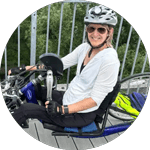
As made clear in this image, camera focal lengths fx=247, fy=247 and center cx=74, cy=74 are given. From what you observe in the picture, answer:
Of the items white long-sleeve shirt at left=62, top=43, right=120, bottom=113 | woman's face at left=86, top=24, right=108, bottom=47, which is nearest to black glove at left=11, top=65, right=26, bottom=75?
white long-sleeve shirt at left=62, top=43, right=120, bottom=113

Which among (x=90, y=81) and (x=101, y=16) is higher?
(x=101, y=16)

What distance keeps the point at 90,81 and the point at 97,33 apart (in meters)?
0.45

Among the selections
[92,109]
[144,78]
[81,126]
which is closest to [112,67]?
[92,109]

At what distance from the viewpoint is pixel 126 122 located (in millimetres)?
3074

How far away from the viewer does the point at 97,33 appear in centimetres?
226

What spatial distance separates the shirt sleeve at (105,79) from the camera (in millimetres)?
2178

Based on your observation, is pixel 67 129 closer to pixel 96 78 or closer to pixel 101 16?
pixel 96 78

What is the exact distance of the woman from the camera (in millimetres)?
2205

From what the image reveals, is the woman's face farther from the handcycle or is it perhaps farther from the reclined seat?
the reclined seat

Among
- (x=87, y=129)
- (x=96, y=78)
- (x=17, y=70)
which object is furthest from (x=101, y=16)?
(x=87, y=129)

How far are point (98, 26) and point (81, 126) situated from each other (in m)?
1.00

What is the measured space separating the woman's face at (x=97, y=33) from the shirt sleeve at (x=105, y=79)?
8.4 inches

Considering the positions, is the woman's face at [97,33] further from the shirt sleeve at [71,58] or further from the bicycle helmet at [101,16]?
the shirt sleeve at [71,58]

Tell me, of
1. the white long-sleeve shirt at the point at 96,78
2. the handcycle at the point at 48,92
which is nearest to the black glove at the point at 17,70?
the handcycle at the point at 48,92
